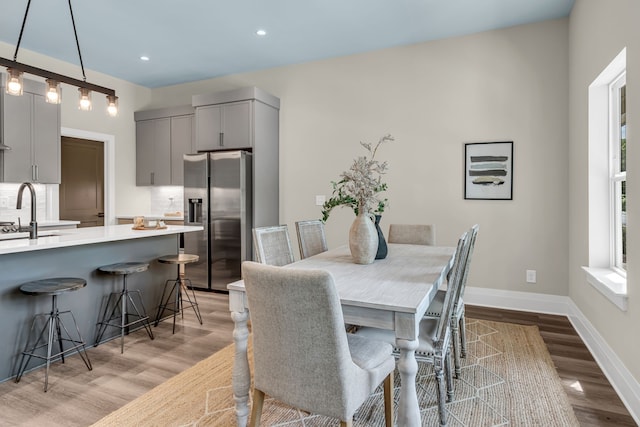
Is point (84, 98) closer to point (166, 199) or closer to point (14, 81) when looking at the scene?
point (14, 81)

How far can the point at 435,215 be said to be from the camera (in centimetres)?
412

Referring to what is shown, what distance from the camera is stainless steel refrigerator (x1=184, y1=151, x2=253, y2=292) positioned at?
4473 mm

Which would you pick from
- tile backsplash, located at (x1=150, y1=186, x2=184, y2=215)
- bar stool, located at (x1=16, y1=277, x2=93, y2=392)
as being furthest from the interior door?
bar stool, located at (x1=16, y1=277, x2=93, y2=392)

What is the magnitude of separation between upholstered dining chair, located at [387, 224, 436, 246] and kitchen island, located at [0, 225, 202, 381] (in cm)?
195

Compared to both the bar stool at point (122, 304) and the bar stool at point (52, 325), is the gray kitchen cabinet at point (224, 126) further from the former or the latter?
the bar stool at point (52, 325)

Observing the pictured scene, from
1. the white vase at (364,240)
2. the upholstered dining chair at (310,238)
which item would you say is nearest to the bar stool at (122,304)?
the upholstered dining chair at (310,238)

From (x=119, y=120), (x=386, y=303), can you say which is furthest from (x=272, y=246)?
(x=119, y=120)

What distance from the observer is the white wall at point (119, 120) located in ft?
15.5

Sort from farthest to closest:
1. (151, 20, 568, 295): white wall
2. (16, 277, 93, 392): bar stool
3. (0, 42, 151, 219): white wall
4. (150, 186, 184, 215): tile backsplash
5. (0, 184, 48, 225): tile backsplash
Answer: (150, 186, 184, 215): tile backsplash → (0, 42, 151, 219): white wall → (0, 184, 48, 225): tile backsplash → (151, 20, 568, 295): white wall → (16, 277, 93, 392): bar stool

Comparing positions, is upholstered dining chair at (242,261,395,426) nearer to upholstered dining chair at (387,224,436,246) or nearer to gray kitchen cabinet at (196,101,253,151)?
upholstered dining chair at (387,224,436,246)

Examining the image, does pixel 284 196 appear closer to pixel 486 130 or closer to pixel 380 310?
pixel 486 130

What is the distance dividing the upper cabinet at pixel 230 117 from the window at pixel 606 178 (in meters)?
3.30

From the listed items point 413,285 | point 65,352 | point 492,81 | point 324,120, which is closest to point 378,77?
point 324,120

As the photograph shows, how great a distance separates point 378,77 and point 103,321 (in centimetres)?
370
